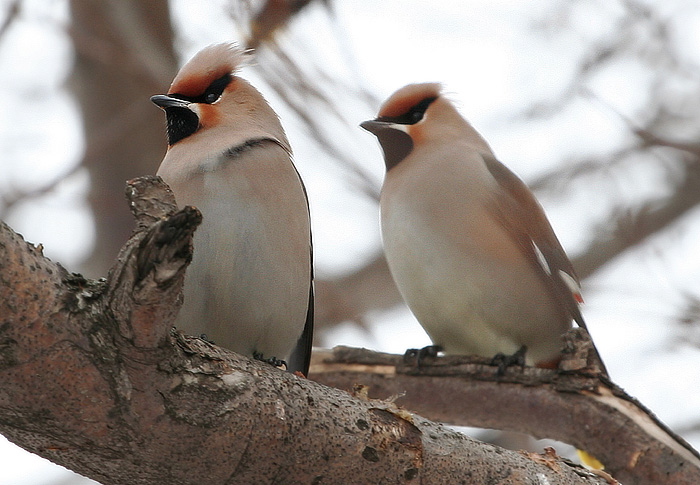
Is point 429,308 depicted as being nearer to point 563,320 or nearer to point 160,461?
point 563,320

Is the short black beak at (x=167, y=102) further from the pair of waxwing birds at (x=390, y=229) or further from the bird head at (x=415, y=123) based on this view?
the bird head at (x=415, y=123)

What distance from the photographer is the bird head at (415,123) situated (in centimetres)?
512

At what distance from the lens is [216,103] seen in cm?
411

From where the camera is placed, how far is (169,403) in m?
2.30

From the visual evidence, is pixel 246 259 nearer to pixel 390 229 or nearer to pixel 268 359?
pixel 268 359

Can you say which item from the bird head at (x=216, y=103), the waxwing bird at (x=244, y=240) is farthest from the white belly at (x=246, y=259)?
the bird head at (x=216, y=103)

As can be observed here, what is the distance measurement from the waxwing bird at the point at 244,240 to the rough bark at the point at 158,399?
2.93 ft

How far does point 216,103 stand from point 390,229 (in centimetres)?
119

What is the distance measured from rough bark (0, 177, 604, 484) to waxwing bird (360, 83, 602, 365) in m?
1.91

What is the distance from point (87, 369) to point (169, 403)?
0.74 feet

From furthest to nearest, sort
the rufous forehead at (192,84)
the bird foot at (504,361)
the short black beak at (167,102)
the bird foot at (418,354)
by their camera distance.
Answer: the bird foot at (418,354) → the bird foot at (504,361) → the rufous forehead at (192,84) → the short black beak at (167,102)

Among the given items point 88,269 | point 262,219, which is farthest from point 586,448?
point 88,269

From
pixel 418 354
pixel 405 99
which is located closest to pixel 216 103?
pixel 405 99

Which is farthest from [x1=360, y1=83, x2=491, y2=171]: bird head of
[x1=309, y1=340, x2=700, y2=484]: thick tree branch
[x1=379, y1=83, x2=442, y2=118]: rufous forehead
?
[x1=309, y1=340, x2=700, y2=484]: thick tree branch
